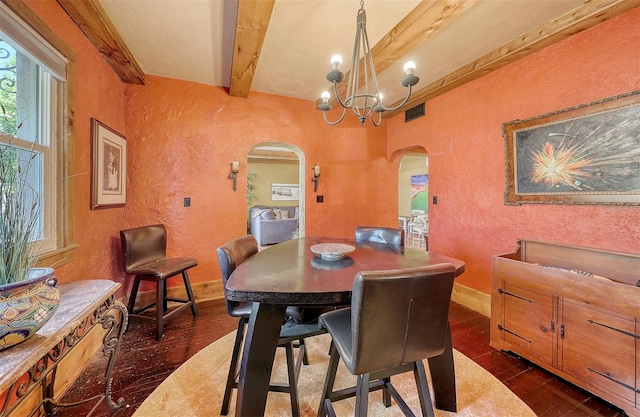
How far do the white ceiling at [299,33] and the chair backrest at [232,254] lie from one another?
64.8 inches

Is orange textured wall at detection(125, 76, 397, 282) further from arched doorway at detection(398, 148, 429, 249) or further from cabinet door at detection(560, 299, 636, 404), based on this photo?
arched doorway at detection(398, 148, 429, 249)

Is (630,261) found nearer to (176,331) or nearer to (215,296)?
(176,331)

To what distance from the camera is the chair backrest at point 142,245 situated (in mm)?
2281

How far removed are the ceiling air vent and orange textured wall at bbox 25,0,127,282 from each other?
11.2ft

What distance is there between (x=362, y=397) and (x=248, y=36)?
2.36m

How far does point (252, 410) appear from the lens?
47.4 inches

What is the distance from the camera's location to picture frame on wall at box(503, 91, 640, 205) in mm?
1688

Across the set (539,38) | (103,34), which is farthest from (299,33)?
(539,38)

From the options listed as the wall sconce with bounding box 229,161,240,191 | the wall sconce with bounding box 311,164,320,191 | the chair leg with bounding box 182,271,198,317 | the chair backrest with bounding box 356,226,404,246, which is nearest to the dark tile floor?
the chair leg with bounding box 182,271,198,317

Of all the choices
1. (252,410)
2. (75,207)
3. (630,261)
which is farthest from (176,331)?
(630,261)

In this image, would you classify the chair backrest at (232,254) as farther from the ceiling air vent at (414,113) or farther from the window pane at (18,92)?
the ceiling air vent at (414,113)

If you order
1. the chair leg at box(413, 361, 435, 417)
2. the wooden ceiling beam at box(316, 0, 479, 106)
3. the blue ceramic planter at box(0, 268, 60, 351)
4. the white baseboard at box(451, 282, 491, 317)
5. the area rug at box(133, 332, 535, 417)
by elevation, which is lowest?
the area rug at box(133, 332, 535, 417)

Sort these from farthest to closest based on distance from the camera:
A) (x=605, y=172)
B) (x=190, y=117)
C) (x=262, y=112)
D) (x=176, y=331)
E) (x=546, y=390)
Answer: (x=262, y=112)
(x=190, y=117)
(x=176, y=331)
(x=605, y=172)
(x=546, y=390)

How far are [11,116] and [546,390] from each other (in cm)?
353
